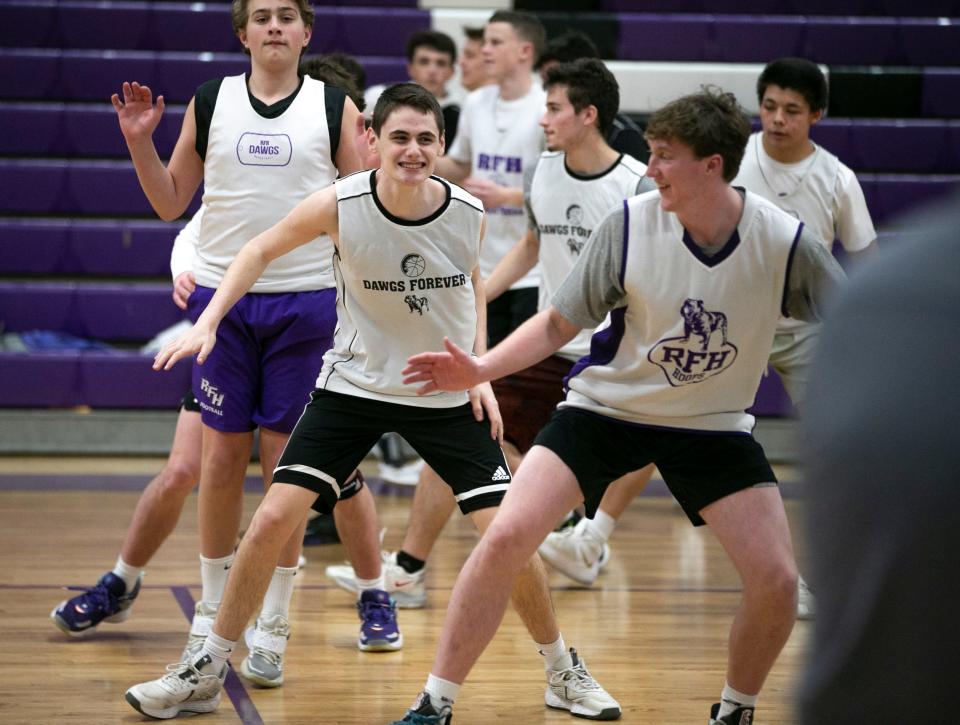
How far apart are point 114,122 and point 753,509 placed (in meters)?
6.48

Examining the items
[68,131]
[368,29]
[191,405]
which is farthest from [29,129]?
[191,405]

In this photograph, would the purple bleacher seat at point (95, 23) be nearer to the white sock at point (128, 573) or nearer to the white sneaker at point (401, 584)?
the white sneaker at point (401, 584)

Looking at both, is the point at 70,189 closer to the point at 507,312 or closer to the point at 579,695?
the point at 507,312

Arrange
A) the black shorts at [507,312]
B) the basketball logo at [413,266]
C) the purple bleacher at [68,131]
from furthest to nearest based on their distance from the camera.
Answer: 1. the purple bleacher at [68,131]
2. the black shorts at [507,312]
3. the basketball logo at [413,266]

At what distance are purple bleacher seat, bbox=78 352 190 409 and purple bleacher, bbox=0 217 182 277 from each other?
85 centimetres

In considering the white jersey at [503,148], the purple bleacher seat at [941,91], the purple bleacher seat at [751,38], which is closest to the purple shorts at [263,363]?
the white jersey at [503,148]

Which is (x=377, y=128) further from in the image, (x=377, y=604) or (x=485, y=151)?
(x=485, y=151)

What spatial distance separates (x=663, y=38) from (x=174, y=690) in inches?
273

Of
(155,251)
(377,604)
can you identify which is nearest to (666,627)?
(377,604)

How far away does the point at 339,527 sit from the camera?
12.9ft

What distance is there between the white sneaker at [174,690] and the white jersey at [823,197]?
2.41m

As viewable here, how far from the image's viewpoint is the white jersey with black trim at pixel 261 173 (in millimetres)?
3613

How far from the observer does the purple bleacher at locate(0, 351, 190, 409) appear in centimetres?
718

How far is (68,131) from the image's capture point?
839 cm
